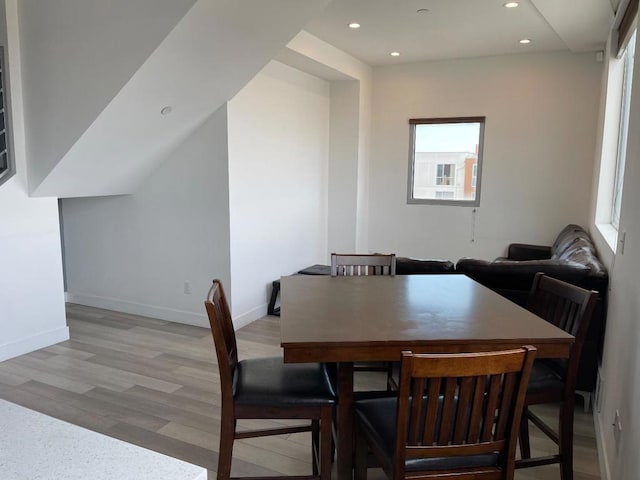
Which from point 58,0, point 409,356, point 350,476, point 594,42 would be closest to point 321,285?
point 350,476

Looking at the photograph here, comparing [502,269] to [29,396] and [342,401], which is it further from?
[29,396]

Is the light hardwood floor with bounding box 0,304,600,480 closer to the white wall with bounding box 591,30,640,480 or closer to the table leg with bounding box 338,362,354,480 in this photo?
the white wall with bounding box 591,30,640,480

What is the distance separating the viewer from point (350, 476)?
189 centimetres

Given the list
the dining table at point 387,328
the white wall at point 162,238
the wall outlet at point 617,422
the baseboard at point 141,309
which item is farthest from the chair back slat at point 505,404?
the baseboard at point 141,309

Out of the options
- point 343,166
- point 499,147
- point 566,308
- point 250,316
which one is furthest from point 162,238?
point 499,147

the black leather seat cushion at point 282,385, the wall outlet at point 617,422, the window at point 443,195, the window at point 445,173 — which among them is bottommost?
the wall outlet at point 617,422

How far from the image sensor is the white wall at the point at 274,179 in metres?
4.37

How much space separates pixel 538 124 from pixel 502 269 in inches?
127

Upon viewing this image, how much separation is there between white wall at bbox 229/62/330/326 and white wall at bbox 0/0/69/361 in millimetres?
1463

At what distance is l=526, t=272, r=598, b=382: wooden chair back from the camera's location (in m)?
2.03

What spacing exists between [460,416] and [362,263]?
1603 millimetres

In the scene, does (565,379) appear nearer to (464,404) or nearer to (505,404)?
(505,404)

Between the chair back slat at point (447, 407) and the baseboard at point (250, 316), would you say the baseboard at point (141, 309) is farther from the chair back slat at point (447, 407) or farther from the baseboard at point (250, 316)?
the chair back slat at point (447, 407)

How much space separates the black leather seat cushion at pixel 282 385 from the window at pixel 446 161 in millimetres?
4541
